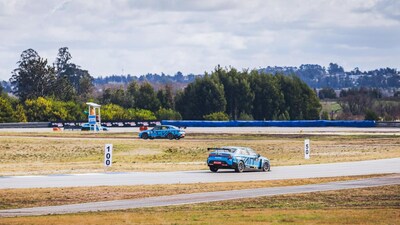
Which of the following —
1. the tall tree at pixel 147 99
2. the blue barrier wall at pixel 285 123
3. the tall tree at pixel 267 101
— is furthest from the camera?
the tall tree at pixel 147 99

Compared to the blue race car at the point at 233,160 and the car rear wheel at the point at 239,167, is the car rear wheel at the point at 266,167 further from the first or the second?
the car rear wheel at the point at 239,167

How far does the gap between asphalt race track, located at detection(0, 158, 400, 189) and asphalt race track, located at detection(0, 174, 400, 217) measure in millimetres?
4536

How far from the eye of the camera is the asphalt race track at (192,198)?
30406 mm

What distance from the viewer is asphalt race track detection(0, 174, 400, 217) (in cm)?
3041

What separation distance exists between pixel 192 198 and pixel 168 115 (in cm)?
11946

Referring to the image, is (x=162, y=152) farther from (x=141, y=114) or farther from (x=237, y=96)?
(x=237, y=96)

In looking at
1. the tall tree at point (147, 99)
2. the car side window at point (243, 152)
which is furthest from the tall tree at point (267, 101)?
the car side window at point (243, 152)

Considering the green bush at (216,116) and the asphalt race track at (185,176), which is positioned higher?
the green bush at (216,116)

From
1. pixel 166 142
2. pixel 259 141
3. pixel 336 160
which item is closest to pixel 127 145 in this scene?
pixel 166 142

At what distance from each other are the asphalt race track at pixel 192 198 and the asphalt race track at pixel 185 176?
4.54 metres

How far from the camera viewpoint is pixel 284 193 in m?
36.9

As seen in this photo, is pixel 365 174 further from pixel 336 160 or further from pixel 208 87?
pixel 208 87

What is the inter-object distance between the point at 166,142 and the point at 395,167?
33617mm

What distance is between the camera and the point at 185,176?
45875 mm
